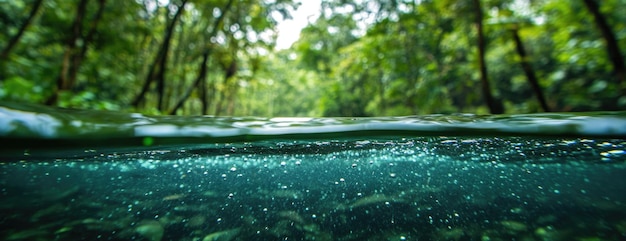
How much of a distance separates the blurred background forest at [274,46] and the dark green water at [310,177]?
3870mm

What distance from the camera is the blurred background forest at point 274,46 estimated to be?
8281mm

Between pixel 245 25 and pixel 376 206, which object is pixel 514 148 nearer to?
pixel 376 206

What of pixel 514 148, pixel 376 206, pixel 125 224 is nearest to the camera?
pixel 125 224

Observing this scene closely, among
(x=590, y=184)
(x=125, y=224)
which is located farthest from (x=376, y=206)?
(x=590, y=184)

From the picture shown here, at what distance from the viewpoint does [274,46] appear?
563 inches

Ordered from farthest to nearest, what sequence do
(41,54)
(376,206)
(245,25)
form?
(245,25), (41,54), (376,206)

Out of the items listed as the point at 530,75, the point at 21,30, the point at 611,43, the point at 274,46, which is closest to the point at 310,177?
the point at 21,30

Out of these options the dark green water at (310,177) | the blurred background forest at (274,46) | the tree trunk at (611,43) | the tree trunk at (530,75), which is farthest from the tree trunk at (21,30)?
the tree trunk at (530,75)

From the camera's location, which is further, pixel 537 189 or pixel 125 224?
pixel 537 189

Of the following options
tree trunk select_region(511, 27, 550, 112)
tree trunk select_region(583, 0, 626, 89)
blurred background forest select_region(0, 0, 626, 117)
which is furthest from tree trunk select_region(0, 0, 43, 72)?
tree trunk select_region(511, 27, 550, 112)

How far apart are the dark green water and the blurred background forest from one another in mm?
3870

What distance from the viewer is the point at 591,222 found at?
398cm

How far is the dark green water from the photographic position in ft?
10.7

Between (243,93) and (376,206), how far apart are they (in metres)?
23.8
